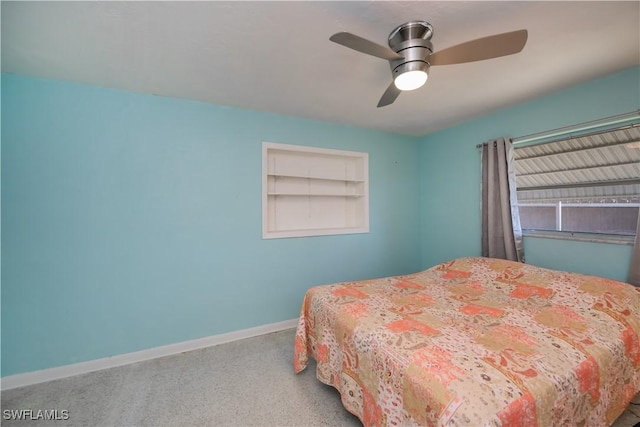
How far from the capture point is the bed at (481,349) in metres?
0.95

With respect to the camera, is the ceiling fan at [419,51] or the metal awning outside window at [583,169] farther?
the metal awning outside window at [583,169]

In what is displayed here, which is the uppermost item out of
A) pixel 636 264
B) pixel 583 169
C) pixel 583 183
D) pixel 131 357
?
pixel 583 169

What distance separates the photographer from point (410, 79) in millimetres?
1408

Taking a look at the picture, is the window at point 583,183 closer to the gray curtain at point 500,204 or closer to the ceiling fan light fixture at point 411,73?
the gray curtain at point 500,204

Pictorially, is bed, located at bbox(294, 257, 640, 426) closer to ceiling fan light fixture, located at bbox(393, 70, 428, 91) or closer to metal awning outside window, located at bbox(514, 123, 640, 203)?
metal awning outside window, located at bbox(514, 123, 640, 203)

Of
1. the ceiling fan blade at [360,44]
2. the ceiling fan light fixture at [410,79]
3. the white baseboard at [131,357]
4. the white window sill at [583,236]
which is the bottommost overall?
the white baseboard at [131,357]

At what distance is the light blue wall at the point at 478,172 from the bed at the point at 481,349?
43cm

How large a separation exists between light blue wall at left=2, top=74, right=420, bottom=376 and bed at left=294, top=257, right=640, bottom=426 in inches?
39.6

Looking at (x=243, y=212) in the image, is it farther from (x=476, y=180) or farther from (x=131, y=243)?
(x=476, y=180)

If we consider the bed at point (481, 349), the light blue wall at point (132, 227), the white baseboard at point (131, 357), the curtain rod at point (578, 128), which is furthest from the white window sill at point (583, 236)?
the white baseboard at point (131, 357)

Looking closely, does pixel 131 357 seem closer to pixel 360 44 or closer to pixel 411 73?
pixel 360 44

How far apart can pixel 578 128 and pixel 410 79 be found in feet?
6.09

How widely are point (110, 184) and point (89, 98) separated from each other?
713 mm

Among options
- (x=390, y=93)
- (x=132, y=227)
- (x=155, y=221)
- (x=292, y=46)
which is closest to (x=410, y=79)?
(x=390, y=93)
